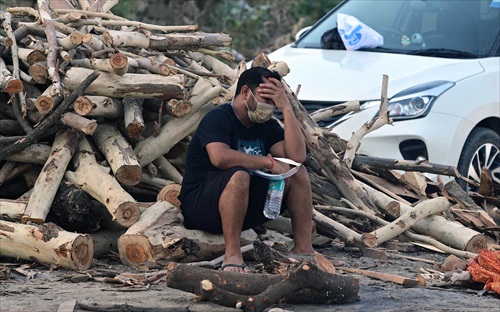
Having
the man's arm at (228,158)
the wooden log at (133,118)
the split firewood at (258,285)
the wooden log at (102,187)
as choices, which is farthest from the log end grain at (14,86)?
the split firewood at (258,285)

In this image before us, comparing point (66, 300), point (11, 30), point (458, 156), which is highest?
point (11, 30)

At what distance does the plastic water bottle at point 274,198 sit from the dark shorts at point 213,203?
0.04m

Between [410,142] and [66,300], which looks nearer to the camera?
[66,300]

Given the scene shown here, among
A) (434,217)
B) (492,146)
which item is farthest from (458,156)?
(434,217)

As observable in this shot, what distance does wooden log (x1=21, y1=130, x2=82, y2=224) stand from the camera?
21.7 ft

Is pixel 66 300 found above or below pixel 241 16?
below

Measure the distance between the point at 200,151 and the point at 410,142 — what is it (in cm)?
297

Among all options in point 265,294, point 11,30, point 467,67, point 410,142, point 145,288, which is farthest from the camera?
point 467,67

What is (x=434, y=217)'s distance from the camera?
761 centimetres

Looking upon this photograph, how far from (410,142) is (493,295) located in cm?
309

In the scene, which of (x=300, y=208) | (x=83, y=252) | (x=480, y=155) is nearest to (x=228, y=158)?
(x=300, y=208)

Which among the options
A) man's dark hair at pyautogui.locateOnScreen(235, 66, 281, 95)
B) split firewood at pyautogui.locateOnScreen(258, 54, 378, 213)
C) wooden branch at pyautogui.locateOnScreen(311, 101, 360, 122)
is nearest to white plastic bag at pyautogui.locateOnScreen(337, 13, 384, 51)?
wooden branch at pyautogui.locateOnScreen(311, 101, 360, 122)

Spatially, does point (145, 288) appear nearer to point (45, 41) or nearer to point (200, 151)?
point (200, 151)

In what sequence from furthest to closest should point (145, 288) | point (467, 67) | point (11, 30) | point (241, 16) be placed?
point (241, 16), point (467, 67), point (11, 30), point (145, 288)
